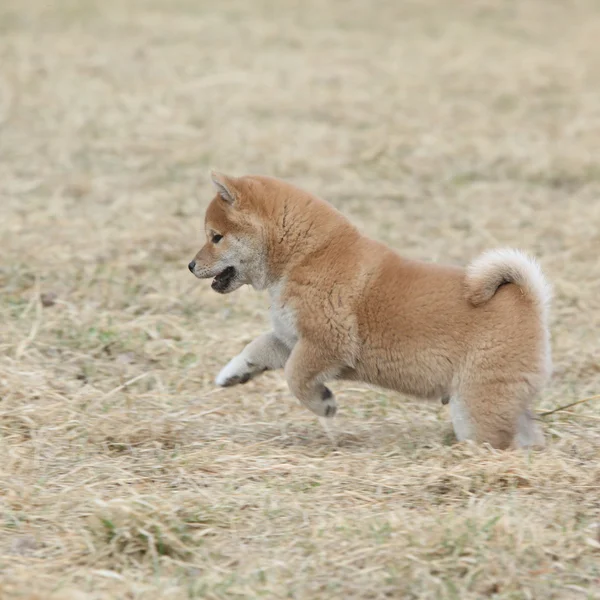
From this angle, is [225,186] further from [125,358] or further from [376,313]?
[125,358]

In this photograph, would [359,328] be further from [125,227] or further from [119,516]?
[125,227]

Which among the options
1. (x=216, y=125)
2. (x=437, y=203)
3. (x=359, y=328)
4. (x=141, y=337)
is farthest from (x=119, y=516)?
(x=216, y=125)

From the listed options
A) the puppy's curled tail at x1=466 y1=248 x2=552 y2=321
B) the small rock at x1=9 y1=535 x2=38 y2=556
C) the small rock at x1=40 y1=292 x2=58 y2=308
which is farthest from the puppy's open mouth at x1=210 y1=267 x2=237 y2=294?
the small rock at x1=9 y1=535 x2=38 y2=556

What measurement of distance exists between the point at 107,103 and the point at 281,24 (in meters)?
4.68

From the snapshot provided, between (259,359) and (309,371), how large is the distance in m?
0.41

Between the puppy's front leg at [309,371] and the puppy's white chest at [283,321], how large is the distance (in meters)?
0.10

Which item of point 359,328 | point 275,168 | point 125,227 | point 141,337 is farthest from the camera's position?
point 275,168

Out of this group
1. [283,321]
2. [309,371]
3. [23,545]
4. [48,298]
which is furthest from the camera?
[48,298]

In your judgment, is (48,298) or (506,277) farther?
(48,298)

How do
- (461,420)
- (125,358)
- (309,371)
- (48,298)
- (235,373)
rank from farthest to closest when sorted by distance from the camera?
Result: (48,298), (125,358), (235,373), (309,371), (461,420)

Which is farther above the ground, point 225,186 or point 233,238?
point 225,186

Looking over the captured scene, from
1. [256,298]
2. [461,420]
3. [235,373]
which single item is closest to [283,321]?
[235,373]

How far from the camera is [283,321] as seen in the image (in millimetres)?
5496

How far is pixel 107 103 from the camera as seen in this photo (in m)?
12.3
